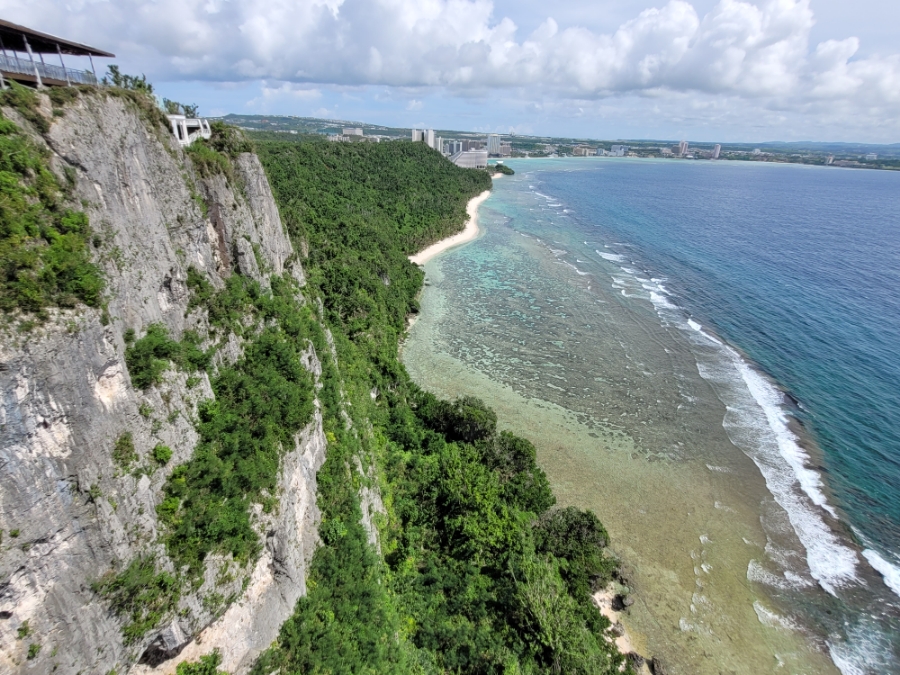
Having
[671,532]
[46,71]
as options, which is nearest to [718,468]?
[671,532]

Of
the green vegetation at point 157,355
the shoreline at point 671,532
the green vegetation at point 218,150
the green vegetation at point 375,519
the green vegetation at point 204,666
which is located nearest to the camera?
the green vegetation at point 204,666


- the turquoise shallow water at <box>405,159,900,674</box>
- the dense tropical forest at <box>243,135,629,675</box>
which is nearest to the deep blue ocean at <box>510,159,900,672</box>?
the turquoise shallow water at <box>405,159,900,674</box>

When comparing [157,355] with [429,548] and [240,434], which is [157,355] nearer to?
[240,434]

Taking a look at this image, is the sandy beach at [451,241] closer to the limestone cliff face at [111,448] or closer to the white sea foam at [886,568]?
the limestone cliff face at [111,448]

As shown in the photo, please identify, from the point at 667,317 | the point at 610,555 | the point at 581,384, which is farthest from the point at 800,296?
the point at 610,555

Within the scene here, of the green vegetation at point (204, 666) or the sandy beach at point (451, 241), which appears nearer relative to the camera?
the green vegetation at point (204, 666)

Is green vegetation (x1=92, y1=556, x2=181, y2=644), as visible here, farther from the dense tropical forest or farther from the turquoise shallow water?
the turquoise shallow water

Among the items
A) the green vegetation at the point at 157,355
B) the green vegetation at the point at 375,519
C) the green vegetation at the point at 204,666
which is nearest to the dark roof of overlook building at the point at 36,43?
the green vegetation at the point at 375,519
